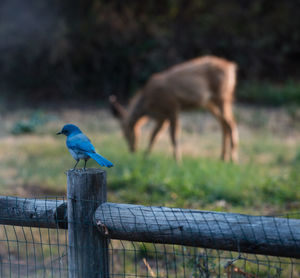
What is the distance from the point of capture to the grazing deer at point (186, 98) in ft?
37.3

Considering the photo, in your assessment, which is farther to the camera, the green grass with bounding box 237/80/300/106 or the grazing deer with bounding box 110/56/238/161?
the green grass with bounding box 237/80/300/106

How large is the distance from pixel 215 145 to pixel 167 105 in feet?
6.79

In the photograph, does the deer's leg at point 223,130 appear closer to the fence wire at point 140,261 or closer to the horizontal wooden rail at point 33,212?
the fence wire at point 140,261

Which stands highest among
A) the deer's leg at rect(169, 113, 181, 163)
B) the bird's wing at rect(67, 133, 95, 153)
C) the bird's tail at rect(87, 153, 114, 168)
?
the deer's leg at rect(169, 113, 181, 163)

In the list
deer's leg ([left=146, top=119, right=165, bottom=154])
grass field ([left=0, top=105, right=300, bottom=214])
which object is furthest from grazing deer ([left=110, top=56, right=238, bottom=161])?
grass field ([left=0, top=105, right=300, bottom=214])

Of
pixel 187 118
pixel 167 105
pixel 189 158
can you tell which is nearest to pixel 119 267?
pixel 189 158

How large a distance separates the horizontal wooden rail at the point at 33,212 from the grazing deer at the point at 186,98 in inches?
314

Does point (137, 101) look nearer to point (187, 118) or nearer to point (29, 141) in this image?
point (29, 141)

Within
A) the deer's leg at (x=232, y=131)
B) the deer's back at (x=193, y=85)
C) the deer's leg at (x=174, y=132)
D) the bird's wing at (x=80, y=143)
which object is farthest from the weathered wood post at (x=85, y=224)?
the deer's back at (x=193, y=85)

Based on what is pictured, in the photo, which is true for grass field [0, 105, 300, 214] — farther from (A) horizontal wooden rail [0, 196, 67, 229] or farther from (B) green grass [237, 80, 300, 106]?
(B) green grass [237, 80, 300, 106]

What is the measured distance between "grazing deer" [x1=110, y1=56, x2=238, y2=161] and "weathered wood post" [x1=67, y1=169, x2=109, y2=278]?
26.6 feet

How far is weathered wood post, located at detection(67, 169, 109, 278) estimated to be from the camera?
2963 mm

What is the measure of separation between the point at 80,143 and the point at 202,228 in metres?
1.11

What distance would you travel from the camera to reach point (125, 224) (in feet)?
9.51
